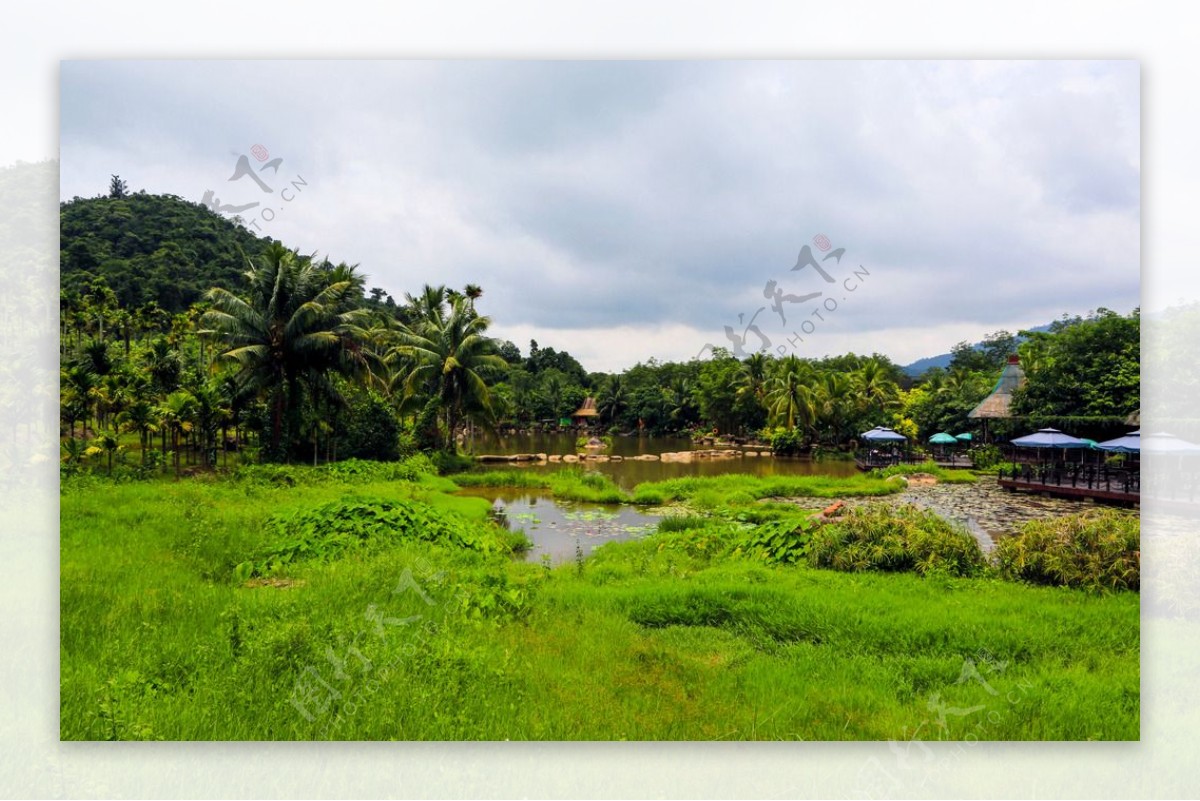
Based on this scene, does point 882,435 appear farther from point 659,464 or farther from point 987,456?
point 659,464

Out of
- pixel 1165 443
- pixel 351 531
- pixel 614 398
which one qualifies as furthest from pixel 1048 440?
pixel 614 398

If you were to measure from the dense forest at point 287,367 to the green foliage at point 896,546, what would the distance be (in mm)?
1240

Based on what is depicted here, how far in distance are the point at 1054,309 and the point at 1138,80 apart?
56.7 inches

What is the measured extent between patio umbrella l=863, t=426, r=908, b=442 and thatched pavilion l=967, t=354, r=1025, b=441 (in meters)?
2.02

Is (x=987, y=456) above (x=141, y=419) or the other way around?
the other way around

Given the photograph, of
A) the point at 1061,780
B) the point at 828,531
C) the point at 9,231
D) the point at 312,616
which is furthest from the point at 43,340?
the point at 1061,780

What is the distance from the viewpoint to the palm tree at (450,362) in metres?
12.2

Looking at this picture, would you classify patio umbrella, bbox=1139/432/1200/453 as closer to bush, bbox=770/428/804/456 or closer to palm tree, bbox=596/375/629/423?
bush, bbox=770/428/804/456

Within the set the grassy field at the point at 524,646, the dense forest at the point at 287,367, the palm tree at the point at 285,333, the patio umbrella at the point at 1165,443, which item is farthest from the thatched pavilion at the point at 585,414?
the patio umbrella at the point at 1165,443

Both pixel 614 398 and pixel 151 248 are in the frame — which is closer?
pixel 151 248

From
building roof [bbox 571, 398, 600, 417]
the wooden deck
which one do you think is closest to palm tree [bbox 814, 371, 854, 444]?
the wooden deck

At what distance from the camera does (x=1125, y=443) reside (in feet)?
13.5

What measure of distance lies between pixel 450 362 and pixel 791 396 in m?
7.04

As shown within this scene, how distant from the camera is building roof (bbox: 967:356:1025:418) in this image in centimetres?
471
